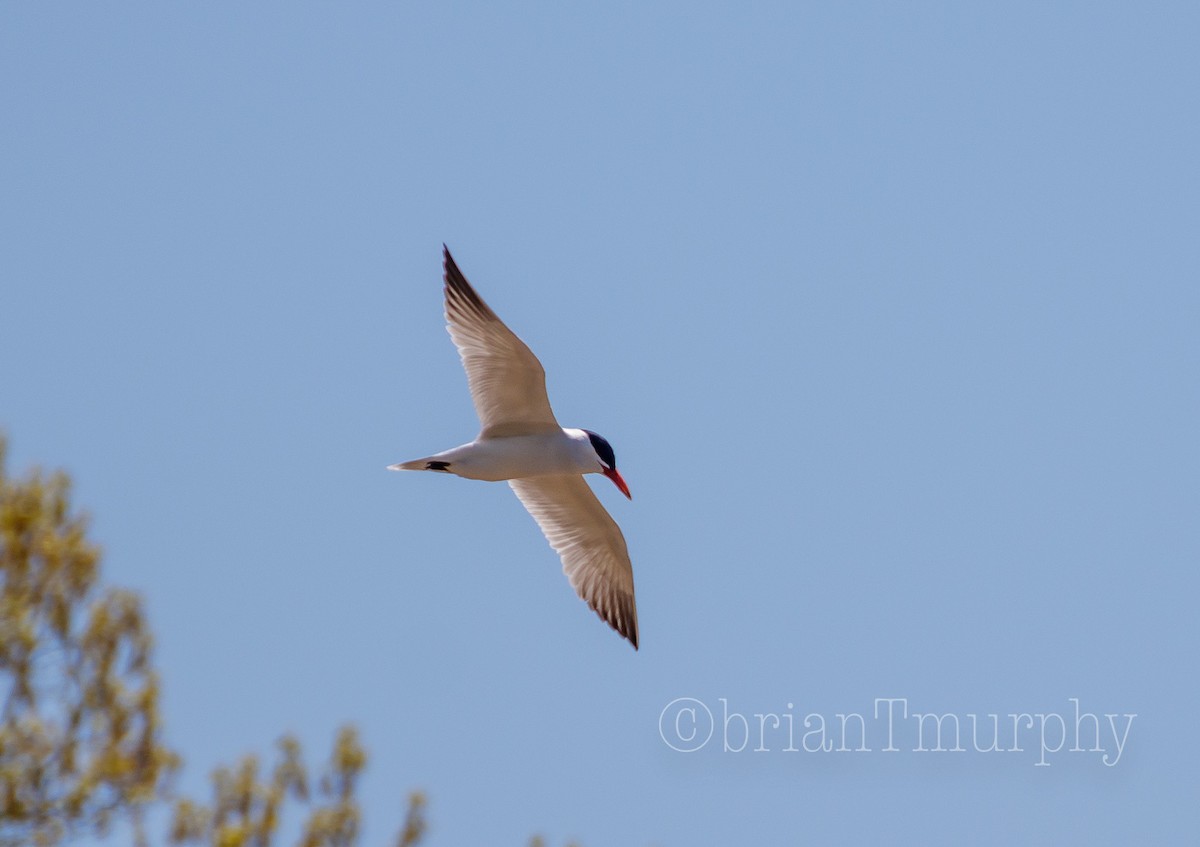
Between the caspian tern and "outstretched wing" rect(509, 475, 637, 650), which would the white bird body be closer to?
the caspian tern

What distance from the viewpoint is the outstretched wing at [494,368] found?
13570 millimetres

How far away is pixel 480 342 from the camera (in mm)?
13695

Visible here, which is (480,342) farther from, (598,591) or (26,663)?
(26,663)

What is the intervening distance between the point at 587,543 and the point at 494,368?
8.51 feet

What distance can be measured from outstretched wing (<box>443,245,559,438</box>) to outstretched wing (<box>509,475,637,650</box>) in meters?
1.23

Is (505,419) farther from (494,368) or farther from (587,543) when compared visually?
(587,543)

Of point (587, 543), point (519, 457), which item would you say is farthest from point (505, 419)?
point (587, 543)

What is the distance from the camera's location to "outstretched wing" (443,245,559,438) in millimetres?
13570

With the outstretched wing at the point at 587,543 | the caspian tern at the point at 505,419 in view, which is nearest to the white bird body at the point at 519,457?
the caspian tern at the point at 505,419

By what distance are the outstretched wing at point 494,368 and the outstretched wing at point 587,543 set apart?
123 cm

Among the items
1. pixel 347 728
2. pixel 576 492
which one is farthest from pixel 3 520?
pixel 576 492

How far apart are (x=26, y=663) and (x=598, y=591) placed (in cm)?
839

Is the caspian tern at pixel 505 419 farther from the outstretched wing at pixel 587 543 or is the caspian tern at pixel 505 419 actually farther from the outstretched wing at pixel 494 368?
the outstretched wing at pixel 587 543

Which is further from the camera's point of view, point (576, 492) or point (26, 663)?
point (576, 492)
